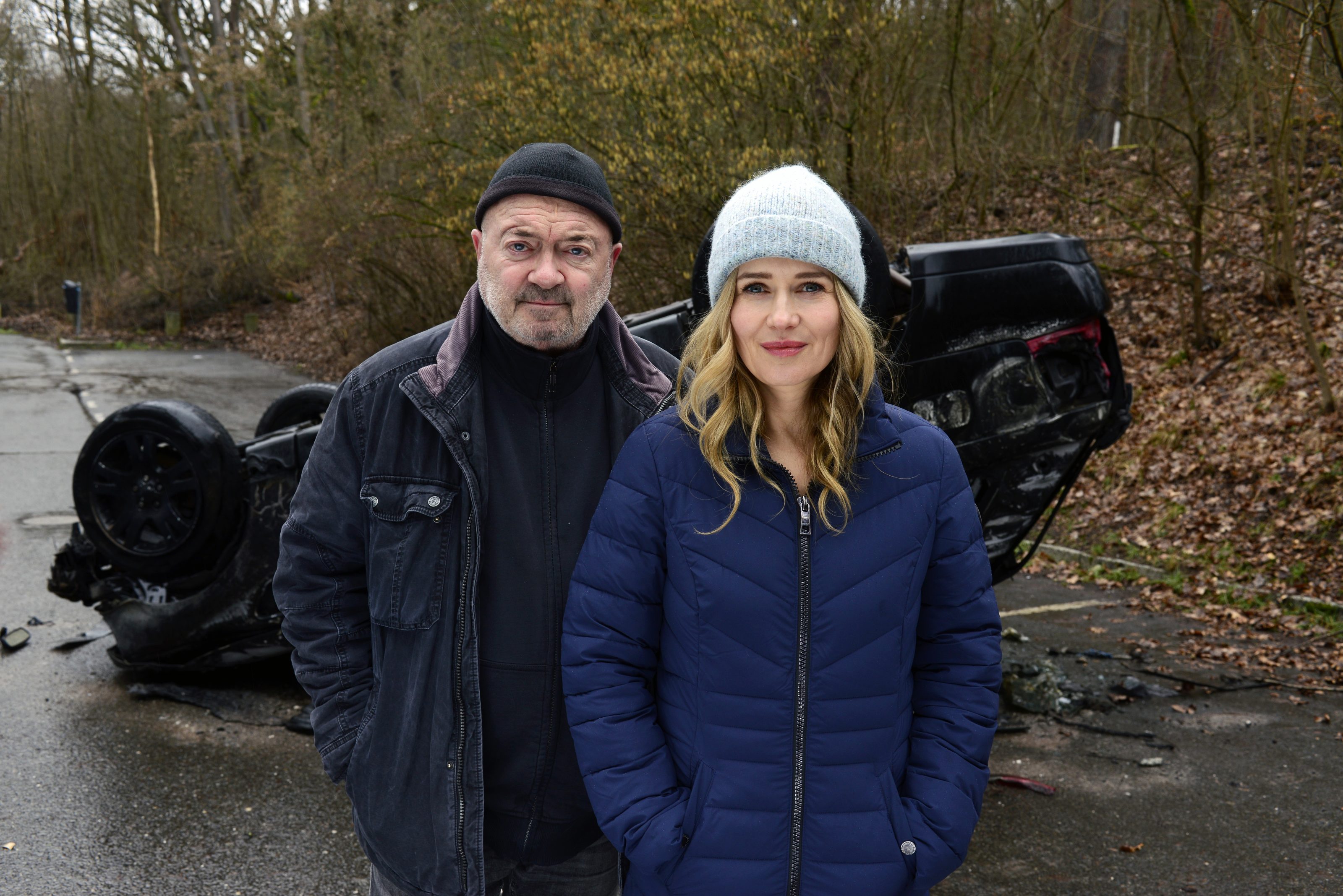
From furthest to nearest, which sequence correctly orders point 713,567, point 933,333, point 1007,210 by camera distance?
point 1007,210 < point 933,333 < point 713,567

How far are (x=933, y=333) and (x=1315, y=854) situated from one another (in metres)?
2.48

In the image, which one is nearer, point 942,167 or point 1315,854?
point 1315,854

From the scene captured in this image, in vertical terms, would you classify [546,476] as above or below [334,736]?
above

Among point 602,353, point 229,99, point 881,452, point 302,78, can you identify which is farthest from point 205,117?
point 881,452

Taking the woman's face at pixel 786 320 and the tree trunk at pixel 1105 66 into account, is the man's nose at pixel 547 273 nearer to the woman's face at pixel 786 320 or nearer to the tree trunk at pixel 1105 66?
the woman's face at pixel 786 320

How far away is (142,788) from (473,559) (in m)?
3.06

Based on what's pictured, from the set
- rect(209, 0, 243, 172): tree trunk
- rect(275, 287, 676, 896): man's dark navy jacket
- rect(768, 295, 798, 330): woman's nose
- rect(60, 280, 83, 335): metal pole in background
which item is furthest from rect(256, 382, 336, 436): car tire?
rect(60, 280, 83, 335): metal pole in background

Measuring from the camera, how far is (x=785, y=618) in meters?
1.94

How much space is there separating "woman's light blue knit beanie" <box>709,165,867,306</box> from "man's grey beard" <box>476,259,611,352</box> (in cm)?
30

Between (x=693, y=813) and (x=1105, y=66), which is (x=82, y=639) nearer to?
(x=693, y=813)

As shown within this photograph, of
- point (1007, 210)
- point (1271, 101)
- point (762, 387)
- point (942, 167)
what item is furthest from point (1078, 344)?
point (1007, 210)

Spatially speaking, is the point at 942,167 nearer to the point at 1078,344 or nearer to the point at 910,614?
the point at 1078,344

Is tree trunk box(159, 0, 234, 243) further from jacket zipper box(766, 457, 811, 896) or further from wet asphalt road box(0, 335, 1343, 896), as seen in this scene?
jacket zipper box(766, 457, 811, 896)

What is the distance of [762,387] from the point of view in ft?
7.05
